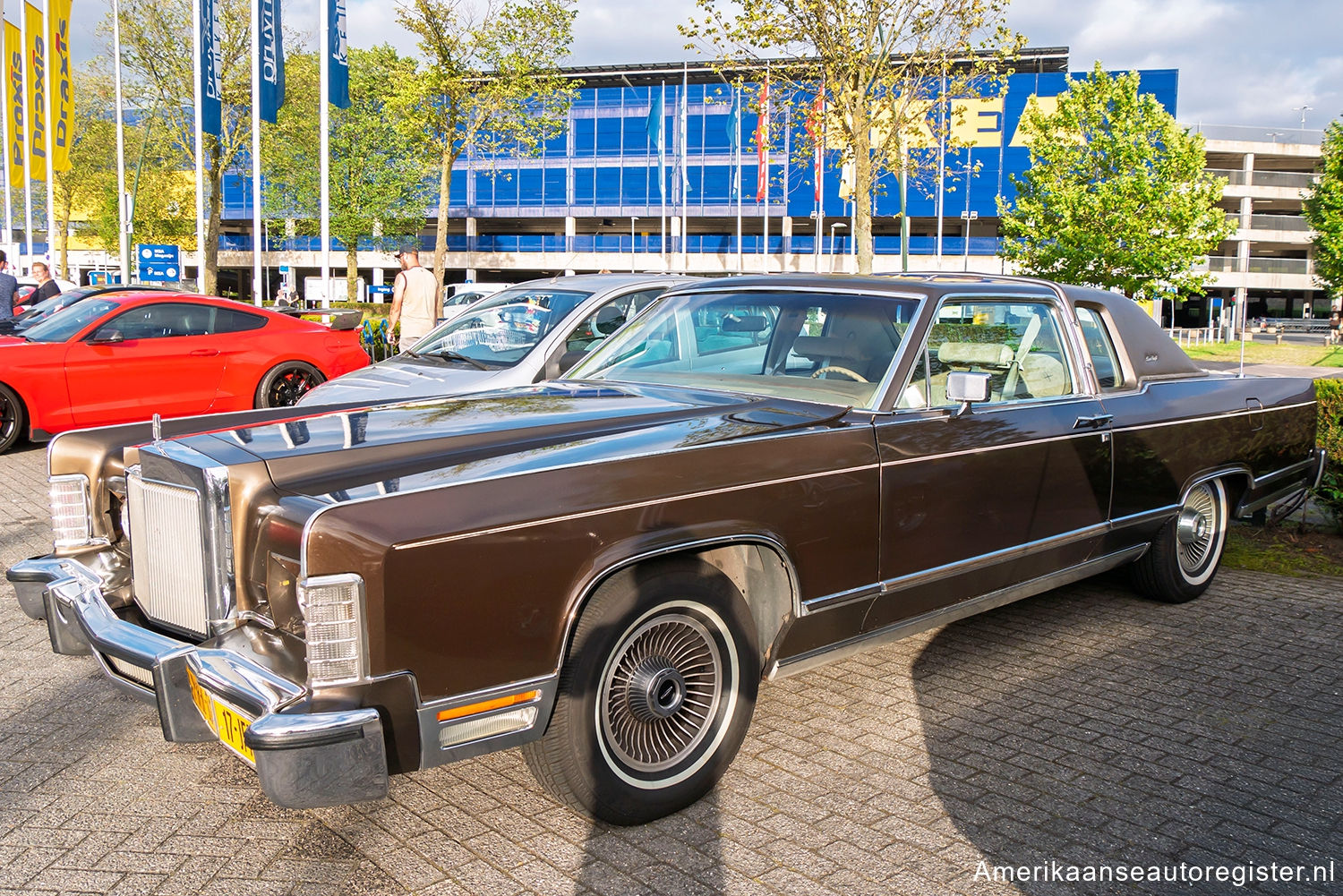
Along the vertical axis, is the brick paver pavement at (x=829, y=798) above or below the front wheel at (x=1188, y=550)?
below

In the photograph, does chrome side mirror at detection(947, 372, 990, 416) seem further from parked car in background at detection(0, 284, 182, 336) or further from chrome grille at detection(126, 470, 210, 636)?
parked car in background at detection(0, 284, 182, 336)

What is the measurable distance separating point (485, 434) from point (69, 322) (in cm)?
952

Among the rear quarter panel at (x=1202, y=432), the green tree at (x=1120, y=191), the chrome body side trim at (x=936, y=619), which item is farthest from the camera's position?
the green tree at (x=1120, y=191)

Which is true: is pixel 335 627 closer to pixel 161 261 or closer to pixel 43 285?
pixel 43 285

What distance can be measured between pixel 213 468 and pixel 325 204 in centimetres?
1917

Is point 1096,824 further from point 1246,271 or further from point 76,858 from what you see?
point 1246,271

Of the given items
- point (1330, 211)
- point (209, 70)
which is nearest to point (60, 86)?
point (209, 70)

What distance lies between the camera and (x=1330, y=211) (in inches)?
1496

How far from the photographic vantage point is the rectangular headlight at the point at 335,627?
261cm

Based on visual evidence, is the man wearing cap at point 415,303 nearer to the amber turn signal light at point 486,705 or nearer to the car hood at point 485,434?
the car hood at point 485,434

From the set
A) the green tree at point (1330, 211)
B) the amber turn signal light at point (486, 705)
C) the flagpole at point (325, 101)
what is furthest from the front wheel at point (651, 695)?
the green tree at point (1330, 211)

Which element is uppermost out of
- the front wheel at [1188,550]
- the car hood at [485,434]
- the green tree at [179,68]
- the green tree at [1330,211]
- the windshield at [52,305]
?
the green tree at [179,68]

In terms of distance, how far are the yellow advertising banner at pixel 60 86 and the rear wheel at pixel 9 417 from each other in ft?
59.1

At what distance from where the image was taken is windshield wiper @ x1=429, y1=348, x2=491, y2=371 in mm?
8055
